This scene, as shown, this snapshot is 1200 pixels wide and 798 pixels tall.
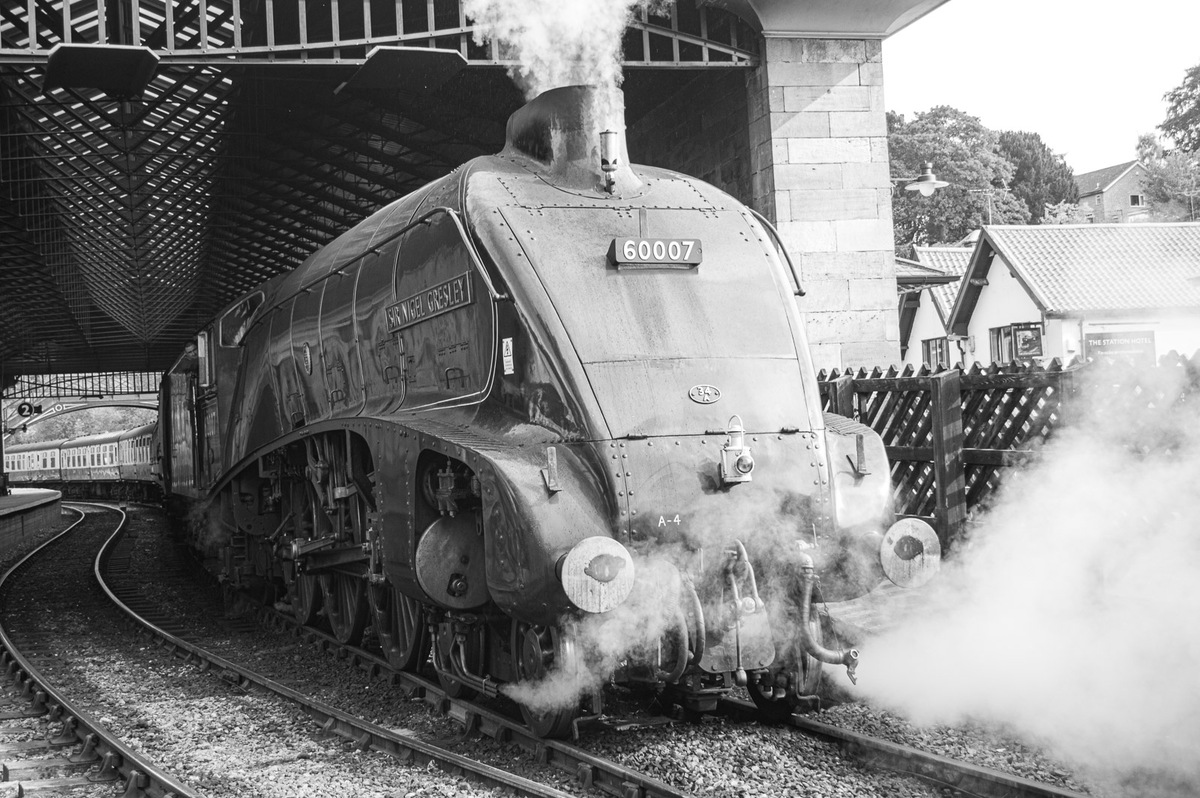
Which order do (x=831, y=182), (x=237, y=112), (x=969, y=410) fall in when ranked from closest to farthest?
1. (x=969, y=410)
2. (x=831, y=182)
3. (x=237, y=112)

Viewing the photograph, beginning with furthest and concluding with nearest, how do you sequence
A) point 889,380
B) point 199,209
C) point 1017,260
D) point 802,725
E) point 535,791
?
point 1017,260
point 199,209
point 889,380
point 802,725
point 535,791

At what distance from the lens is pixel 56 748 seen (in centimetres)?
662

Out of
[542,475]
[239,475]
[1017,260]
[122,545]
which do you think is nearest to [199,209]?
[122,545]

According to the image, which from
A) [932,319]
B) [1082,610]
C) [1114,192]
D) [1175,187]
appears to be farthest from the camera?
[1114,192]

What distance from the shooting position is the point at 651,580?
17.2 feet

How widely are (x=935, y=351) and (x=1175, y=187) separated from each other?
3632 centimetres

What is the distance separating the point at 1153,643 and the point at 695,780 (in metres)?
3.01

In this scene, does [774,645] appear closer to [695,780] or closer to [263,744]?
[695,780]

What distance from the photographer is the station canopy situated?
10.6 metres

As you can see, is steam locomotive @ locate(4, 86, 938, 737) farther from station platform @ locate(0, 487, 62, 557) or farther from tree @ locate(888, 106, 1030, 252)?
tree @ locate(888, 106, 1030, 252)

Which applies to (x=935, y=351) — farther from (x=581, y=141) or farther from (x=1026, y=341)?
(x=581, y=141)

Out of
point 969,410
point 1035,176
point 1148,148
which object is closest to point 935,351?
point 969,410

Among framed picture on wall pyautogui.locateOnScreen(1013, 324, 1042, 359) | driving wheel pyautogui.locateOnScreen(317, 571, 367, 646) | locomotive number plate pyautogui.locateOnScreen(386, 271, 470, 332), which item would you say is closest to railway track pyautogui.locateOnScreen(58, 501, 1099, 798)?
driving wheel pyautogui.locateOnScreen(317, 571, 367, 646)

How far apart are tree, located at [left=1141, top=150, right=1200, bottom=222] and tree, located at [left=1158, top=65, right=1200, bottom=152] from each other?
5.02 metres
